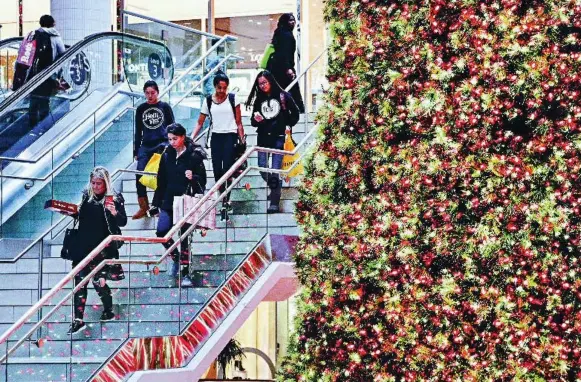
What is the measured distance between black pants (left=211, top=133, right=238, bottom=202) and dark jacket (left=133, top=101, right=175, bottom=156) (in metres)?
0.59

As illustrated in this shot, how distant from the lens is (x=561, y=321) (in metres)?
5.51

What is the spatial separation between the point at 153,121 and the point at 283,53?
1.60 meters

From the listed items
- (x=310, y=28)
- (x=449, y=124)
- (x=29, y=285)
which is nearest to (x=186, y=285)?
(x=29, y=285)

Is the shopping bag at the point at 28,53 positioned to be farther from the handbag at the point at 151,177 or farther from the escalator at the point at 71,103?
the handbag at the point at 151,177

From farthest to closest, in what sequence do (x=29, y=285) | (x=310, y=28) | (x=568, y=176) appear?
(x=310, y=28)
(x=29, y=285)
(x=568, y=176)

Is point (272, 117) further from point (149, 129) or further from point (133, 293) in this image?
point (133, 293)

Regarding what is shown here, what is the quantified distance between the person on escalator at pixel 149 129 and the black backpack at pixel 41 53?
2411 mm

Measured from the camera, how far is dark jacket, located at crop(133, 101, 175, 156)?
37.8ft

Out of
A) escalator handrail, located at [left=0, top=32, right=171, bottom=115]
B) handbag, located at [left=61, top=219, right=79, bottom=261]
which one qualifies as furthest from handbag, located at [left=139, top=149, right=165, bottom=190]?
escalator handrail, located at [left=0, top=32, right=171, bottom=115]

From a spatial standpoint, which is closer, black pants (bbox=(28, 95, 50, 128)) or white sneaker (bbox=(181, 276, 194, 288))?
white sneaker (bbox=(181, 276, 194, 288))

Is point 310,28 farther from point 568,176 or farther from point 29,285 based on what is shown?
point 568,176

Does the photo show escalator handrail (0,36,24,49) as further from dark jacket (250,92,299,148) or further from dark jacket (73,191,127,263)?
dark jacket (73,191,127,263)

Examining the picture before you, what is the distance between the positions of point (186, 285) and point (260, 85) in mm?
2593

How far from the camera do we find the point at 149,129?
37.9 feet
